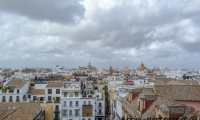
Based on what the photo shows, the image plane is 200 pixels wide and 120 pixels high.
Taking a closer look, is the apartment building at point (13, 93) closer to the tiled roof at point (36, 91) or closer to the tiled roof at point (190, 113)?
the tiled roof at point (36, 91)

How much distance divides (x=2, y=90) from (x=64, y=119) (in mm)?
18638

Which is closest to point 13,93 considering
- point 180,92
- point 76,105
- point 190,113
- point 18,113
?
point 76,105

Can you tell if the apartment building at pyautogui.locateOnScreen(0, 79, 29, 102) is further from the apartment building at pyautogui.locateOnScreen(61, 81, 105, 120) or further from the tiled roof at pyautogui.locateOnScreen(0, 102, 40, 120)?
the tiled roof at pyautogui.locateOnScreen(0, 102, 40, 120)

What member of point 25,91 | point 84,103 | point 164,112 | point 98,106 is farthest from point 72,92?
point 164,112

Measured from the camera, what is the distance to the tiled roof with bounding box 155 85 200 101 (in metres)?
24.3

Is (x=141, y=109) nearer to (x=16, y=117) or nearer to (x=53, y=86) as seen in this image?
(x=16, y=117)

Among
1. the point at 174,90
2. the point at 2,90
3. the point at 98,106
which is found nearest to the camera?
the point at 174,90

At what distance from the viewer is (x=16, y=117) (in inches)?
1128

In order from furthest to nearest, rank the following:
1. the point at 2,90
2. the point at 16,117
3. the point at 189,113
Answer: the point at 2,90
the point at 16,117
the point at 189,113

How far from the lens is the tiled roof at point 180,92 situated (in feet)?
79.7

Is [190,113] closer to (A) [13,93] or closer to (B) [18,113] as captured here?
(B) [18,113]

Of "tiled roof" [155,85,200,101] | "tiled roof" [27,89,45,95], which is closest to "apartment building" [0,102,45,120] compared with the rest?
"tiled roof" [155,85,200,101]

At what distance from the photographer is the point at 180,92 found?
25.5 m

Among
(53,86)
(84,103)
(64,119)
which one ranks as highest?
(53,86)
